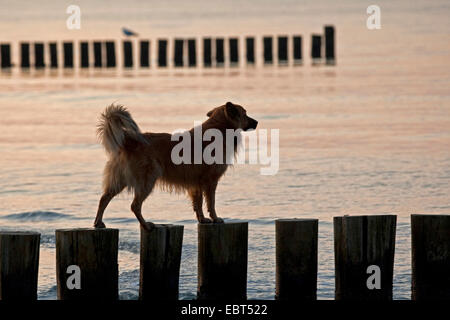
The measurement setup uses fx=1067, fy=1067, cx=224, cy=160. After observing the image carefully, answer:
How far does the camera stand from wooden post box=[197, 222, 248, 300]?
30.5ft

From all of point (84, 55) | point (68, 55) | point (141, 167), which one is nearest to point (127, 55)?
point (84, 55)

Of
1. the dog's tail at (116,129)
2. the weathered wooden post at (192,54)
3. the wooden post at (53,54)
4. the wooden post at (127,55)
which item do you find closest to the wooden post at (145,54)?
the wooden post at (127,55)

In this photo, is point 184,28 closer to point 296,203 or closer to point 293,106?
point 293,106

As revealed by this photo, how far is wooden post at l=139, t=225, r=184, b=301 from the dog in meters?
0.13

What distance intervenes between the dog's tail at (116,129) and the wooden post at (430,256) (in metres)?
2.60

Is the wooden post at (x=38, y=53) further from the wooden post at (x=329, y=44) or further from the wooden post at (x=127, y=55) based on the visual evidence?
the wooden post at (x=329, y=44)

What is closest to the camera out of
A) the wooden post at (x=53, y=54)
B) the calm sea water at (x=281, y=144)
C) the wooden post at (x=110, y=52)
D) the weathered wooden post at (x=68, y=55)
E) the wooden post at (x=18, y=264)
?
the wooden post at (x=18, y=264)

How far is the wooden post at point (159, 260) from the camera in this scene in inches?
365

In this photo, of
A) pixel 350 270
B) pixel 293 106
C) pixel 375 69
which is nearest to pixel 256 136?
pixel 293 106

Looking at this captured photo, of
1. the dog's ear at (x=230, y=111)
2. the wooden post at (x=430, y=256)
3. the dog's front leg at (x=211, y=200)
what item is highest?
the dog's ear at (x=230, y=111)

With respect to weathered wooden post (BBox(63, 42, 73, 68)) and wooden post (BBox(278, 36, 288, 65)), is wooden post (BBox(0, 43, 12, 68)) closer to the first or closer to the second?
weathered wooden post (BBox(63, 42, 73, 68))

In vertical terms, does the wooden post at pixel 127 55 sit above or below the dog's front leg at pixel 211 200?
above
